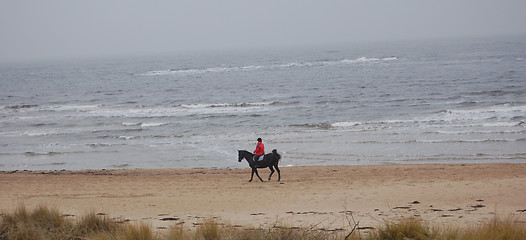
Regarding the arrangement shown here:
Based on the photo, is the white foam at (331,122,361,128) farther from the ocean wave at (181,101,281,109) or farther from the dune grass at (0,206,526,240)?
the dune grass at (0,206,526,240)

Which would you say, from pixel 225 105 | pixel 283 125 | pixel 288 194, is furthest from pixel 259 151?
pixel 225 105

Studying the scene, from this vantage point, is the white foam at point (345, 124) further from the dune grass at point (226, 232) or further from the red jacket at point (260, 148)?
the dune grass at point (226, 232)

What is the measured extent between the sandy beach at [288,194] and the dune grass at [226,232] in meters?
0.87

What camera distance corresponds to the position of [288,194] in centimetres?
1340

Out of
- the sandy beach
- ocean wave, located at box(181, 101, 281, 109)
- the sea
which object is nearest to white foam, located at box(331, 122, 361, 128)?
the sea

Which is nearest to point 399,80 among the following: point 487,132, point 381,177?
point 487,132

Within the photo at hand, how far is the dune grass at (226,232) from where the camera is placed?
6546mm

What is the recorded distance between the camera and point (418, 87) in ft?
147

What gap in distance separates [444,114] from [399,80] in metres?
24.0

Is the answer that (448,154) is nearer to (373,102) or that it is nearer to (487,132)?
(487,132)

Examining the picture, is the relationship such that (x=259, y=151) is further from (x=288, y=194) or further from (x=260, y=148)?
(x=288, y=194)

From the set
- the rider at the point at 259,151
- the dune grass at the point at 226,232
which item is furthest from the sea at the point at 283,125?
the dune grass at the point at 226,232

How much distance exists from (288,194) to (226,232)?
6387mm

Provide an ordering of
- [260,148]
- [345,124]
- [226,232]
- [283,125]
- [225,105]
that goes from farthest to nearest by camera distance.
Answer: [225,105]
[283,125]
[345,124]
[260,148]
[226,232]
